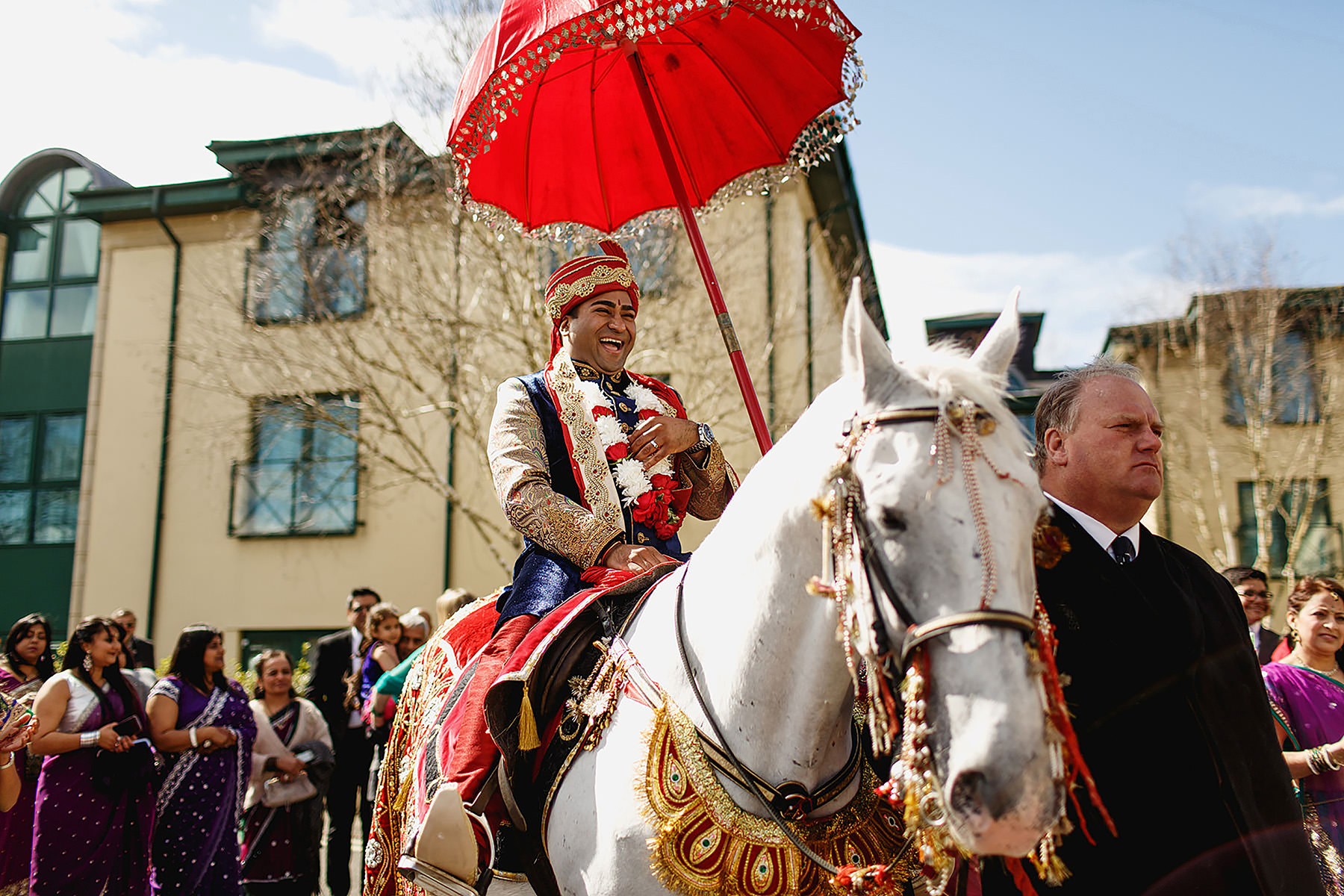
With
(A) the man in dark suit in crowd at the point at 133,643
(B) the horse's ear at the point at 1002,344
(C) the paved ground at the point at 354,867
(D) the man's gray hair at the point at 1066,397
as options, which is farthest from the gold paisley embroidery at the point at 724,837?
(A) the man in dark suit in crowd at the point at 133,643

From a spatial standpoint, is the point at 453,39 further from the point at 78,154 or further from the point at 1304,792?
the point at 1304,792

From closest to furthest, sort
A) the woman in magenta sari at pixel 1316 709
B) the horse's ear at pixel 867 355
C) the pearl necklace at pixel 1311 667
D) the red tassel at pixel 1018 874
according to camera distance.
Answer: the horse's ear at pixel 867 355, the red tassel at pixel 1018 874, the woman in magenta sari at pixel 1316 709, the pearl necklace at pixel 1311 667

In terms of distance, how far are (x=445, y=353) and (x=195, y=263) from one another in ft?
23.1

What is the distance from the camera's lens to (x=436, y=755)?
288 cm

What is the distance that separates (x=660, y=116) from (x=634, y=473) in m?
1.36

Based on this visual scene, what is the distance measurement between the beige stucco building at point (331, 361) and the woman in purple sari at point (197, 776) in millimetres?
5139

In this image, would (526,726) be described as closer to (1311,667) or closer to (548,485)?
(548,485)

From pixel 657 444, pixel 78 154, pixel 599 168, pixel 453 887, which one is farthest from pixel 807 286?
pixel 78 154

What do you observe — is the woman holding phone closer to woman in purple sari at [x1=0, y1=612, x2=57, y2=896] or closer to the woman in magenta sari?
woman in purple sari at [x1=0, y1=612, x2=57, y2=896]

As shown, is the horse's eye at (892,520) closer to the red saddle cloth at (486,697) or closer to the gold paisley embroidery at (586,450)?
the red saddle cloth at (486,697)

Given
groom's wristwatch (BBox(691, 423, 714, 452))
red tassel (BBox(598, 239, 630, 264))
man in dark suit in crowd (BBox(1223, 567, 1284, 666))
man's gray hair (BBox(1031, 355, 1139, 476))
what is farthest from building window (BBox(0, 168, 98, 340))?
man's gray hair (BBox(1031, 355, 1139, 476))

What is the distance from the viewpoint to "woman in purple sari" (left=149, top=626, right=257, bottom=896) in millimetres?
6703

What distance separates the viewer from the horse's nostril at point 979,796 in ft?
5.56

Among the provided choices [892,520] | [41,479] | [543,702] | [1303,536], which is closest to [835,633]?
[892,520]
